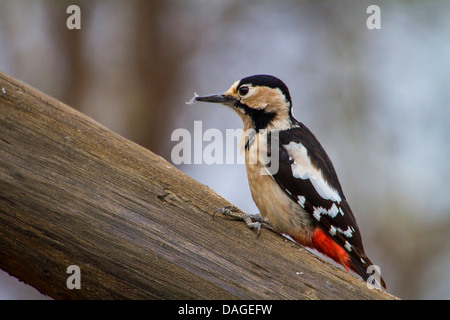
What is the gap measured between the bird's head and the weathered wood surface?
3.51ft

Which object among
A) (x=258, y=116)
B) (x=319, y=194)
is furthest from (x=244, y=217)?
(x=258, y=116)

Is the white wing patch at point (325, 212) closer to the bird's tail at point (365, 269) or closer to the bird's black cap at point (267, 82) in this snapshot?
the bird's tail at point (365, 269)

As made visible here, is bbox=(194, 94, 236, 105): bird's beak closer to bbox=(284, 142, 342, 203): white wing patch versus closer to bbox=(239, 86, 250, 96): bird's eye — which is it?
bbox=(239, 86, 250, 96): bird's eye

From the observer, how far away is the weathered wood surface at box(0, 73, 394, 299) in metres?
1.90

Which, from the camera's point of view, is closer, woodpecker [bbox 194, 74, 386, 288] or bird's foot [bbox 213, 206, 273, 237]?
bird's foot [bbox 213, 206, 273, 237]

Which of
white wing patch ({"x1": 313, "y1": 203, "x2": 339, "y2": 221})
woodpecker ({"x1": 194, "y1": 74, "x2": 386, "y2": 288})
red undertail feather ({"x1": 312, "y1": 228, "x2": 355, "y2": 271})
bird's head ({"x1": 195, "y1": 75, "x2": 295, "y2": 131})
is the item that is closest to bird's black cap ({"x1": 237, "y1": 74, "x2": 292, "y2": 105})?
bird's head ({"x1": 195, "y1": 75, "x2": 295, "y2": 131})

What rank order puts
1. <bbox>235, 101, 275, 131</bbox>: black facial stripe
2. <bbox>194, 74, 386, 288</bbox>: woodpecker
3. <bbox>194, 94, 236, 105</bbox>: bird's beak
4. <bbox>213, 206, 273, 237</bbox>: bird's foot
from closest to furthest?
<bbox>213, 206, 273, 237</bbox>: bird's foot, <bbox>194, 74, 386, 288</bbox>: woodpecker, <bbox>235, 101, 275, 131</bbox>: black facial stripe, <bbox>194, 94, 236, 105</bbox>: bird's beak

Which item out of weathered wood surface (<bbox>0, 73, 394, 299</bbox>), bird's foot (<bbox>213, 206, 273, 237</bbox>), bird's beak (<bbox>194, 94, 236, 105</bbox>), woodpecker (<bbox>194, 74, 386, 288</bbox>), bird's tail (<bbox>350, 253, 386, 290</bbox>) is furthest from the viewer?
bird's beak (<bbox>194, 94, 236, 105</bbox>)

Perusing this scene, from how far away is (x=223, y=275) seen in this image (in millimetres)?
2010

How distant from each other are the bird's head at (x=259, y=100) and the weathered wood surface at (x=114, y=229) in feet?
3.51

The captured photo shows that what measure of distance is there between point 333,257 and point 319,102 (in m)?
2.83
